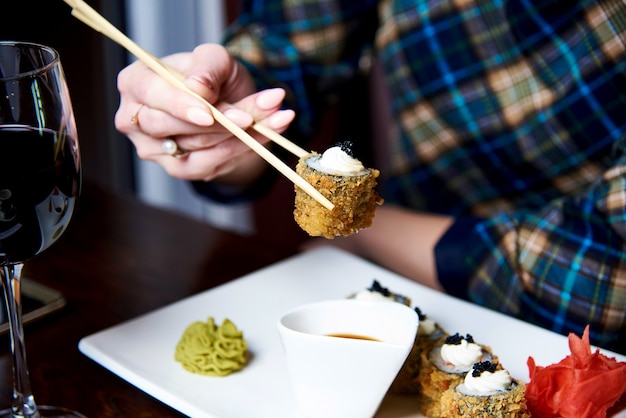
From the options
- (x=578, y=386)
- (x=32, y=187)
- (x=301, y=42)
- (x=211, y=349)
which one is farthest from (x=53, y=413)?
(x=301, y=42)

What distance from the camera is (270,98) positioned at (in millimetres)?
1166

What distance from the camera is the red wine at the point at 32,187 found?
839mm

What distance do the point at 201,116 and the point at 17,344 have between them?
0.42m

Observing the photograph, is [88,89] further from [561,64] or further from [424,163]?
[561,64]

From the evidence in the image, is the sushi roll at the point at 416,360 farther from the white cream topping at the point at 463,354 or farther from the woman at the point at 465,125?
the woman at the point at 465,125

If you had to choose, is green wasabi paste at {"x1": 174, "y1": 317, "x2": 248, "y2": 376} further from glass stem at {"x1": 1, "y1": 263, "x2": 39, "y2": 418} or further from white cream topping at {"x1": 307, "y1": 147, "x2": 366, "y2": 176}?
white cream topping at {"x1": 307, "y1": 147, "x2": 366, "y2": 176}

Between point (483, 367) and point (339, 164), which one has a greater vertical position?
point (339, 164)

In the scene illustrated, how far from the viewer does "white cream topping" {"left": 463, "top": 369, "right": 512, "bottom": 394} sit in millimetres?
947

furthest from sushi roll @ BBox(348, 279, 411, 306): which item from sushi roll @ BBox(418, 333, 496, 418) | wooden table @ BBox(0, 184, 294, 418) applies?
wooden table @ BBox(0, 184, 294, 418)

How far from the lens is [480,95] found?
5.94 feet

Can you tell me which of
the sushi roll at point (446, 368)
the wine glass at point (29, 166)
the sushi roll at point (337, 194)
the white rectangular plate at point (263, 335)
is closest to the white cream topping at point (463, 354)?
the sushi roll at point (446, 368)

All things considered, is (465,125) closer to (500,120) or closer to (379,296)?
(500,120)

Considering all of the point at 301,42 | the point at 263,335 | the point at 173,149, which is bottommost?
the point at 263,335

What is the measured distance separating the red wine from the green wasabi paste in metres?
0.32
